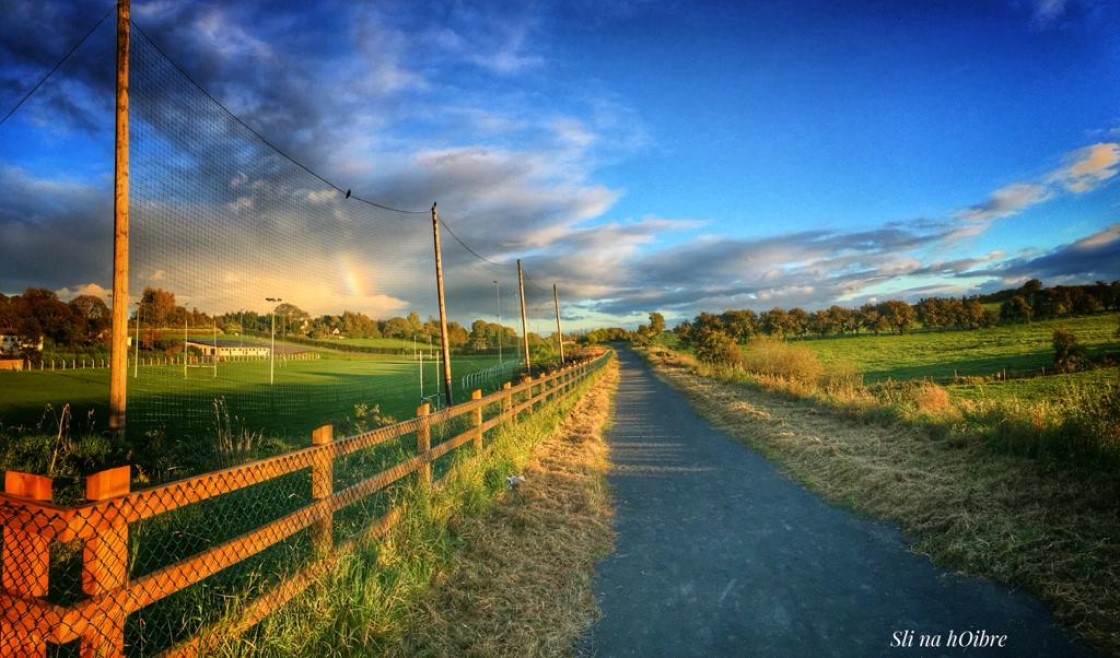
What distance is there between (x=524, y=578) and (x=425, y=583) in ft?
2.66

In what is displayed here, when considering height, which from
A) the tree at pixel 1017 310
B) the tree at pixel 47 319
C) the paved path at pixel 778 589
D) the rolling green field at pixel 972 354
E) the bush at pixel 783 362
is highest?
the tree at pixel 47 319

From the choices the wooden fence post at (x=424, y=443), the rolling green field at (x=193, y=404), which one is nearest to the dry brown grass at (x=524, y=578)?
the wooden fence post at (x=424, y=443)

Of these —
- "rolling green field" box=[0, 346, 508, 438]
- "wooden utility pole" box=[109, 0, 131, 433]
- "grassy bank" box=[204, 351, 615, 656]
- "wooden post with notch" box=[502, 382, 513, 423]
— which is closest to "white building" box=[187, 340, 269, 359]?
"rolling green field" box=[0, 346, 508, 438]

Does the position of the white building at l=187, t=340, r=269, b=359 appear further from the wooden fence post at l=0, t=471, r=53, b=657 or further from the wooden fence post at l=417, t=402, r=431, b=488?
the wooden fence post at l=0, t=471, r=53, b=657

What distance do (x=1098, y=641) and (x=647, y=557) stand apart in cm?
293

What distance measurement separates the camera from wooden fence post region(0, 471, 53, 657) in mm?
2104

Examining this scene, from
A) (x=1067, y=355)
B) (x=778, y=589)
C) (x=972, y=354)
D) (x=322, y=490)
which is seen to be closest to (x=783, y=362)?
(x=1067, y=355)

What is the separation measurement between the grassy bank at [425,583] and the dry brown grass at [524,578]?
0.5 inches

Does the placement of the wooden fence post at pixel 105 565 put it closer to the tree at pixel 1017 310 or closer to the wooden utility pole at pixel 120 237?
the wooden utility pole at pixel 120 237

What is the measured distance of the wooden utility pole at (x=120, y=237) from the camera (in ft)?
21.6

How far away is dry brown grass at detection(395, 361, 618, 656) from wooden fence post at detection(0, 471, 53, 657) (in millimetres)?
1705

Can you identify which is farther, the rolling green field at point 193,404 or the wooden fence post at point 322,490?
the rolling green field at point 193,404

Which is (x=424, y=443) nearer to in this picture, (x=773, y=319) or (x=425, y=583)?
(x=425, y=583)

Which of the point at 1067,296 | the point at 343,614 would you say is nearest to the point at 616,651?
the point at 343,614
